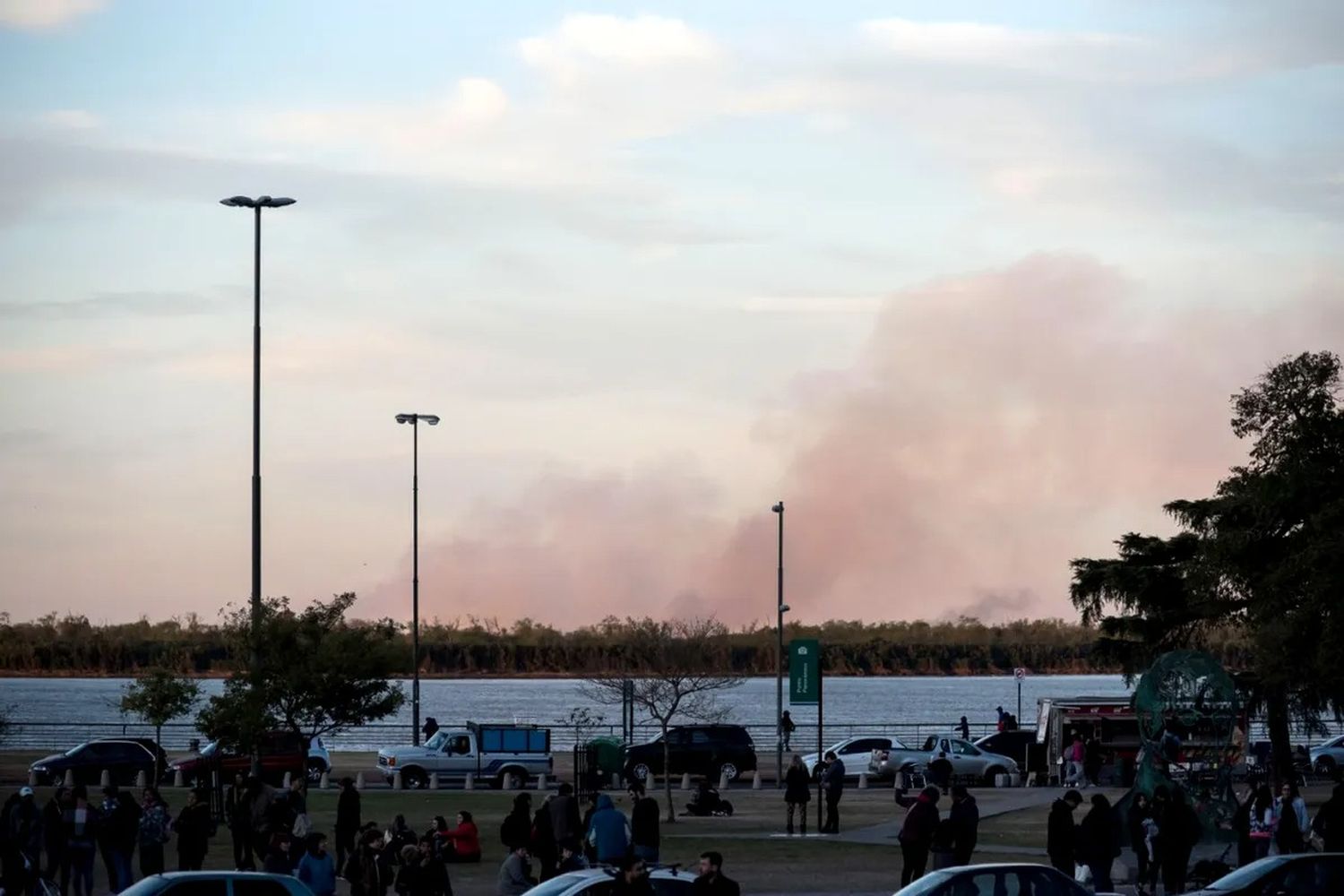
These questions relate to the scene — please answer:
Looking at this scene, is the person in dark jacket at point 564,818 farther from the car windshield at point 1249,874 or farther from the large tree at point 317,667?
the large tree at point 317,667

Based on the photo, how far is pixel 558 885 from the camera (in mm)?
19328

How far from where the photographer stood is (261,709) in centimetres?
3816

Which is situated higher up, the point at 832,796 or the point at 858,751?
the point at 832,796

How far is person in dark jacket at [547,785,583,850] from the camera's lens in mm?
27484

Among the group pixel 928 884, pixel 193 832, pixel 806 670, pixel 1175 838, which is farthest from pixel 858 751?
pixel 928 884

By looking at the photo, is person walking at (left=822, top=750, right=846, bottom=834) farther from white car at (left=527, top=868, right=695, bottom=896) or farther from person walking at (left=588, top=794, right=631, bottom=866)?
white car at (left=527, top=868, right=695, bottom=896)

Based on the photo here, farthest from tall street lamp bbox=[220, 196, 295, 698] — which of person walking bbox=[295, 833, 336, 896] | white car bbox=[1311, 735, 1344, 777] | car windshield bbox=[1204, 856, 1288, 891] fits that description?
white car bbox=[1311, 735, 1344, 777]

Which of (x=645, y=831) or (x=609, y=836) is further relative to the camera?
(x=645, y=831)

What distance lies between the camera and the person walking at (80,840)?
26.6 m

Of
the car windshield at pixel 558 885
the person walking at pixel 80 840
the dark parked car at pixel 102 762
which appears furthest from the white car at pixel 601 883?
the dark parked car at pixel 102 762

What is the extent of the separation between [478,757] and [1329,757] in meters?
25.7

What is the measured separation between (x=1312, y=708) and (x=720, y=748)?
1656 cm

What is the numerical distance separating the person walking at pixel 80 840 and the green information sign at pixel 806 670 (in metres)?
18.2

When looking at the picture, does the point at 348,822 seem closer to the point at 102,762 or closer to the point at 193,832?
the point at 193,832
